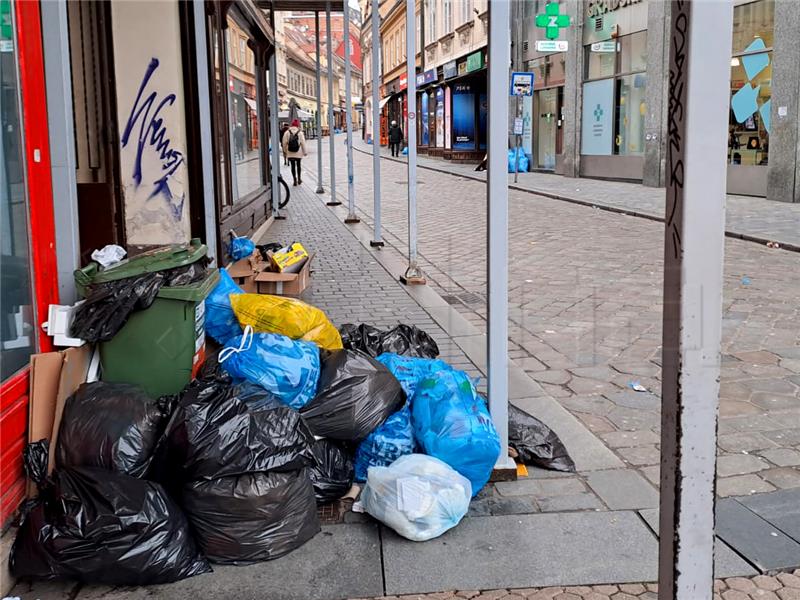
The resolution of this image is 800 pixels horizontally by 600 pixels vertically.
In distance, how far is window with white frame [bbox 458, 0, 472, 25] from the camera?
3144 centimetres

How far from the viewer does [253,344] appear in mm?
3865

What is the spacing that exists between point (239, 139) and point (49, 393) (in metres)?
7.88

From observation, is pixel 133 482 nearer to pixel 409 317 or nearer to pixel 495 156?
pixel 495 156

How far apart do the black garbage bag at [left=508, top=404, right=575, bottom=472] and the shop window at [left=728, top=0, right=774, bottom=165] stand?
13.7m

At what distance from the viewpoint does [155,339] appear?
3766mm

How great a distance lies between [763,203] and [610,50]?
843cm

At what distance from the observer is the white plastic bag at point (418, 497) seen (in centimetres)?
323

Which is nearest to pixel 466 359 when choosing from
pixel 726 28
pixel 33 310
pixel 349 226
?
pixel 33 310

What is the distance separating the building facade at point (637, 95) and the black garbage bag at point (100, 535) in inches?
394

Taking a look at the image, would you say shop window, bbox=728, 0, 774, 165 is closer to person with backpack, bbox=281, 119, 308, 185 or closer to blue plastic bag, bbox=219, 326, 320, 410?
person with backpack, bbox=281, 119, 308, 185

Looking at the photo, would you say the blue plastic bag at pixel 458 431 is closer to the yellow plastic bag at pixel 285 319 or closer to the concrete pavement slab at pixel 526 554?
the concrete pavement slab at pixel 526 554

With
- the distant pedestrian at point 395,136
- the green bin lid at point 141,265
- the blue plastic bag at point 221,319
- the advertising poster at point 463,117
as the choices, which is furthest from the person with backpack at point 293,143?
the green bin lid at point 141,265

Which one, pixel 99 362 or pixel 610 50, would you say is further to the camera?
pixel 610 50

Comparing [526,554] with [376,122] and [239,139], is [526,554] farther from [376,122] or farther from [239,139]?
[376,122]
